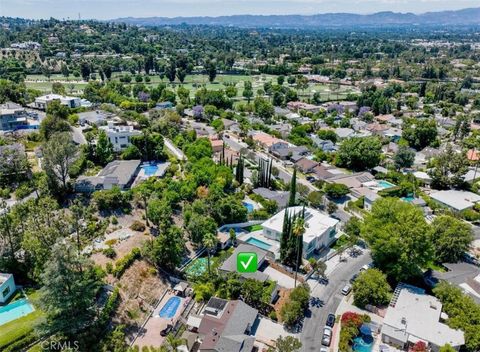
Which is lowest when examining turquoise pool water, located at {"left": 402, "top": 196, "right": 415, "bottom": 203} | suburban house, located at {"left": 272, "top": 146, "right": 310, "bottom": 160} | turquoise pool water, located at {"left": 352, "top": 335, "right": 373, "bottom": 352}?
turquoise pool water, located at {"left": 402, "top": 196, "right": 415, "bottom": 203}

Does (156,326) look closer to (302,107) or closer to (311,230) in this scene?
(311,230)

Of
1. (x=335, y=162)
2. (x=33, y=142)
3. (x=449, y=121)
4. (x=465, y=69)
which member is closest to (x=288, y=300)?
(x=335, y=162)

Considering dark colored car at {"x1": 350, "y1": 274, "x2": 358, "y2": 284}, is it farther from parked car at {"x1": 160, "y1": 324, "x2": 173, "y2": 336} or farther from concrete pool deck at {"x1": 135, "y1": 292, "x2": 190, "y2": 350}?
parked car at {"x1": 160, "y1": 324, "x2": 173, "y2": 336}

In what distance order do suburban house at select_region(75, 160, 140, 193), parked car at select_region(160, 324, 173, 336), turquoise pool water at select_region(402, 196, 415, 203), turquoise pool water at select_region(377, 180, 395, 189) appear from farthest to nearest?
turquoise pool water at select_region(377, 180, 395, 189)
turquoise pool water at select_region(402, 196, 415, 203)
suburban house at select_region(75, 160, 140, 193)
parked car at select_region(160, 324, 173, 336)

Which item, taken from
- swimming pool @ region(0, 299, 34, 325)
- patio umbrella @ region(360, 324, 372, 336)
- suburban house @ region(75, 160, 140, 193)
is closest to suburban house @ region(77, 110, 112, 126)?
suburban house @ region(75, 160, 140, 193)

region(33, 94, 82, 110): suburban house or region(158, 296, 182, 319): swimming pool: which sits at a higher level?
region(33, 94, 82, 110): suburban house

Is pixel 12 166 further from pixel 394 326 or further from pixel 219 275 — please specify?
pixel 394 326
